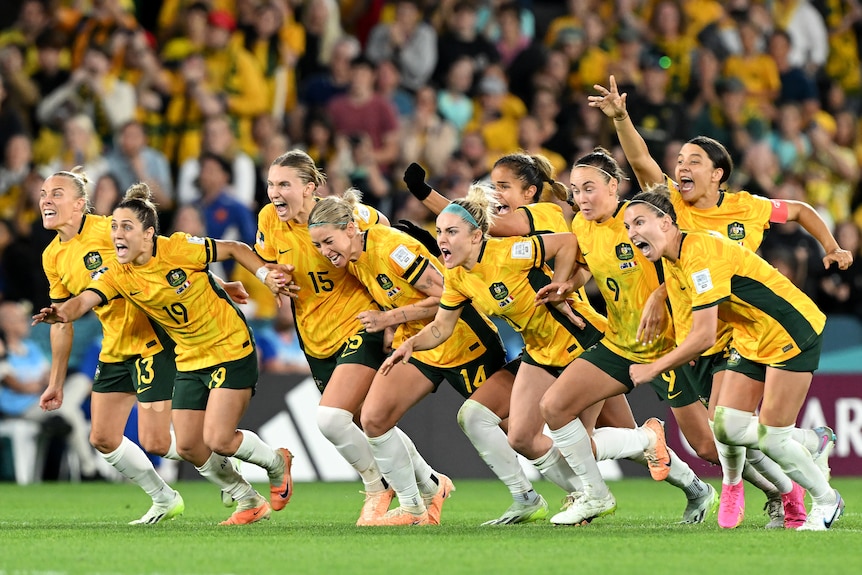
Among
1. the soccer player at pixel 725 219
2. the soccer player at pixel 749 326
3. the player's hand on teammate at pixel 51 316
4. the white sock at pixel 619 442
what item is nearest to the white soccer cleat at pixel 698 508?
the soccer player at pixel 725 219

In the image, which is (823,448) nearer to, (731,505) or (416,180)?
(731,505)

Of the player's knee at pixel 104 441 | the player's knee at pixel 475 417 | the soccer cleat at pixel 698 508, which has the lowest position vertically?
the soccer cleat at pixel 698 508

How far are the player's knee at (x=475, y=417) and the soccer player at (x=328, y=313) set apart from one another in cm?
63

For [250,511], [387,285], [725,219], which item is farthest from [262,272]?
[725,219]

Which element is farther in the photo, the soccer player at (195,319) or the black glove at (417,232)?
the black glove at (417,232)

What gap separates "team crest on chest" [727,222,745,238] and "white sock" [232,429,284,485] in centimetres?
322

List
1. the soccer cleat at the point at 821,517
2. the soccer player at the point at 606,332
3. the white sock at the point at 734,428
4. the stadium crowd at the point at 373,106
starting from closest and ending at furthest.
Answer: the white sock at the point at 734,428 < the soccer cleat at the point at 821,517 < the soccer player at the point at 606,332 < the stadium crowd at the point at 373,106

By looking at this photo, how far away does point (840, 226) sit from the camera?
53.1 ft

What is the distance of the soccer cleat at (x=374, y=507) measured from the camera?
9383mm

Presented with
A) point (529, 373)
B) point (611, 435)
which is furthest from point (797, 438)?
point (529, 373)

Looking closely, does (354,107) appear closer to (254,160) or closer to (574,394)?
(254,160)

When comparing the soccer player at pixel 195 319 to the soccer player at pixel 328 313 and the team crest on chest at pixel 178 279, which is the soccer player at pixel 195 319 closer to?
the team crest on chest at pixel 178 279

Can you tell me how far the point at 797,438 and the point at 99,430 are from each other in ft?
14.4

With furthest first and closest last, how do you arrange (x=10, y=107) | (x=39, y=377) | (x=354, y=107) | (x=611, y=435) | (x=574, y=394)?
1. (x=354, y=107)
2. (x=10, y=107)
3. (x=39, y=377)
4. (x=611, y=435)
5. (x=574, y=394)
